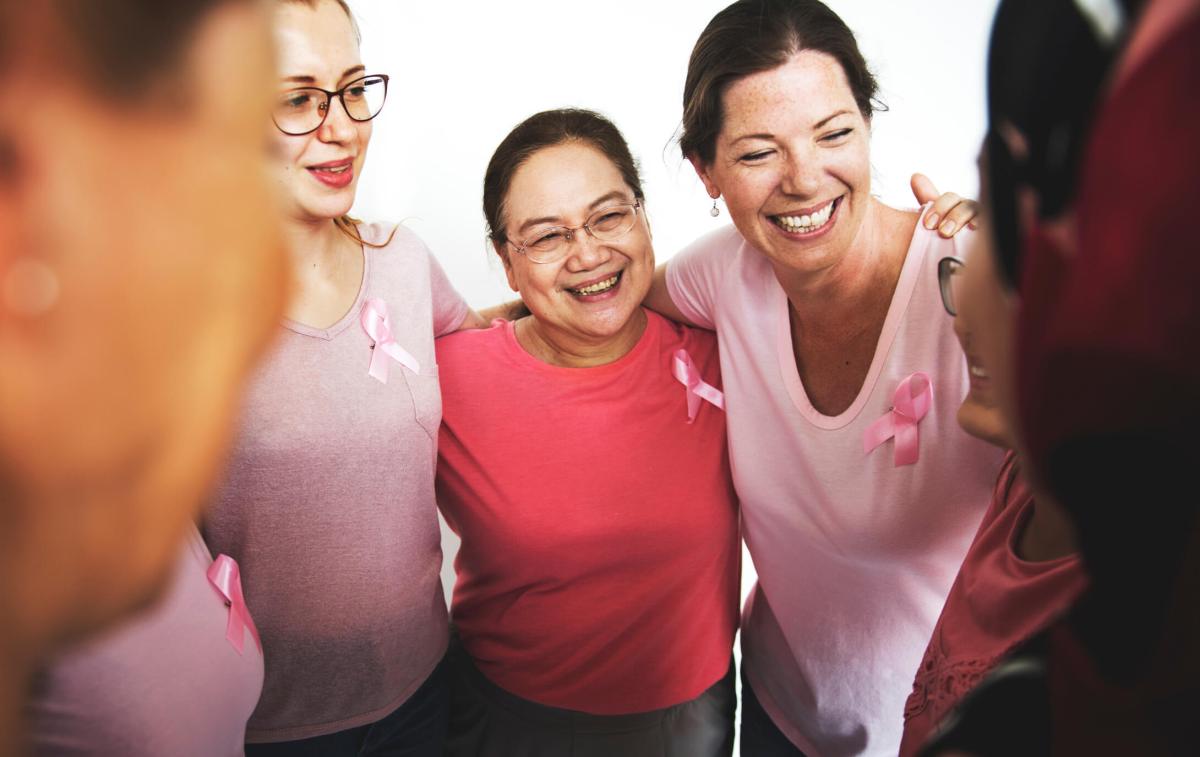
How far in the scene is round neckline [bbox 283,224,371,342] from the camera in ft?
4.98

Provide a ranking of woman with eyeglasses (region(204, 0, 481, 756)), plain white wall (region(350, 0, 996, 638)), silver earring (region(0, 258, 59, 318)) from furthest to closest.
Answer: plain white wall (region(350, 0, 996, 638)) < woman with eyeglasses (region(204, 0, 481, 756)) < silver earring (region(0, 258, 59, 318))

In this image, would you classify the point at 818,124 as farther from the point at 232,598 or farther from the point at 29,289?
the point at 29,289

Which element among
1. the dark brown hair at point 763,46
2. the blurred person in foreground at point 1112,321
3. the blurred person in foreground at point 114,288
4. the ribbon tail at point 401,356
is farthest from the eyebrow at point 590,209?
the blurred person in foreground at point 114,288

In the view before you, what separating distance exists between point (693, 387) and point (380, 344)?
2.16 feet

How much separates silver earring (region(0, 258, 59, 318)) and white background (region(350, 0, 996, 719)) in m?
2.42

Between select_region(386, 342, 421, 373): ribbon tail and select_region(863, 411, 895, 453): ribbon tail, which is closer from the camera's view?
select_region(863, 411, 895, 453): ribbon tail

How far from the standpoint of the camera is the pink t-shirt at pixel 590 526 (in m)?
1.69

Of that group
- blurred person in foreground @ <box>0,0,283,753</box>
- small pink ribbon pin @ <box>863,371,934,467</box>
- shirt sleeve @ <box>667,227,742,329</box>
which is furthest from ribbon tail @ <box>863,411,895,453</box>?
blurred person in foreground @ <box>0,0,283,753</box>

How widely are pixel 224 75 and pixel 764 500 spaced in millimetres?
1432

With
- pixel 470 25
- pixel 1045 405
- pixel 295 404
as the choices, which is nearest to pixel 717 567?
pixel 295 404

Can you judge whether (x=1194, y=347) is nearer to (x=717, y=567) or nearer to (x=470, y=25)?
(x=717, y=567)

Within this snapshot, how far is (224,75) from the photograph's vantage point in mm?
321

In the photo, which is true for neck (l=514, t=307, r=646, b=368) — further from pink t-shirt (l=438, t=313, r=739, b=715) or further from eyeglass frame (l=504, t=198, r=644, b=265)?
eyeglass frame (l=504, t=198, r=644, b=265)

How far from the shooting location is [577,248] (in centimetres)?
177
